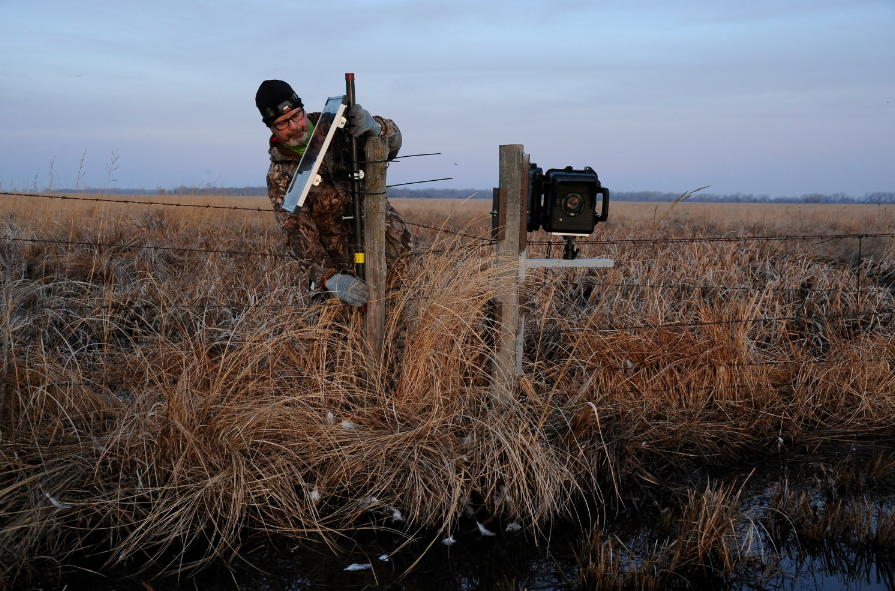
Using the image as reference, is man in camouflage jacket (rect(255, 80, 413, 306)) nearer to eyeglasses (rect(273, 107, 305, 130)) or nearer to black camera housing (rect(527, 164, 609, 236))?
eyeglasses (rect(273, 107, 305, 130))

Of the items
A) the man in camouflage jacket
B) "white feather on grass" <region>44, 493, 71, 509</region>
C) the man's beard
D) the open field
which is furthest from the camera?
the man's beard

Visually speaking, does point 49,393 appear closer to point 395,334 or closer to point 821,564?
point 395,334

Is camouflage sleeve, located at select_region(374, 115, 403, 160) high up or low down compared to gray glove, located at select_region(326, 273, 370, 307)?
up

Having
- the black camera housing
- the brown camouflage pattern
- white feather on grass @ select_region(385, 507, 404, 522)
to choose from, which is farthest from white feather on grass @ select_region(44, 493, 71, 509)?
the black camera housing

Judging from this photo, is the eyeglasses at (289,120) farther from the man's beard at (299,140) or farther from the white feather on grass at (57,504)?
the white feather on grass at (57,504)

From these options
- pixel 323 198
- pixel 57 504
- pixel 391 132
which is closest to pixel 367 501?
pixel 57 504

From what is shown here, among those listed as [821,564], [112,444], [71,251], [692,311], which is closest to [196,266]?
[71,251]

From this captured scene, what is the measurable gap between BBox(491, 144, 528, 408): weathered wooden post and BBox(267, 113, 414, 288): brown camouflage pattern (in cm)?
77

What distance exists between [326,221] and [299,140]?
616 millimetres

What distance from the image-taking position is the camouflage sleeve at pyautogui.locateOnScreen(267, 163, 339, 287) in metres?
4.23

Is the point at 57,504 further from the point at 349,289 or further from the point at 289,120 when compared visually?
the point at 289,120

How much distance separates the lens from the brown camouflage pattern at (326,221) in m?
4.18

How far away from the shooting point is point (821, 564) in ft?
9.91

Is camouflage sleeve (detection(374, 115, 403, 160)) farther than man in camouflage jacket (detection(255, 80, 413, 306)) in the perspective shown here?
Yes
